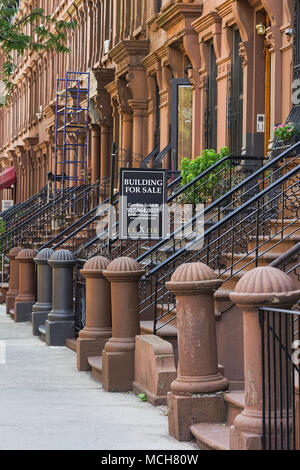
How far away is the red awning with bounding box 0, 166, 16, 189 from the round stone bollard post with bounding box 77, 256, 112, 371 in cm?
3636

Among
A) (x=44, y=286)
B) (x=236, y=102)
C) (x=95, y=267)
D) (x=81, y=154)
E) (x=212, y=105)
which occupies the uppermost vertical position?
(x=81, y=154)

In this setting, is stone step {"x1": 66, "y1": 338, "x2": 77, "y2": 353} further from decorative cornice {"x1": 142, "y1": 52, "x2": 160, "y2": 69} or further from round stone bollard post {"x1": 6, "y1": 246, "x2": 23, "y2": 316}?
decorative cornice {"x1": 142, "y1": 52, "x2": 160, "y2": 69}

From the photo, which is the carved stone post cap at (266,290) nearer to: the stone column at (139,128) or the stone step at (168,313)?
the stone step at (168,313)

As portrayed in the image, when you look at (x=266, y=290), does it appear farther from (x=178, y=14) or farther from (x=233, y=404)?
(x=178, y=14)

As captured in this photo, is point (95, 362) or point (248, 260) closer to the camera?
point (248, 260)

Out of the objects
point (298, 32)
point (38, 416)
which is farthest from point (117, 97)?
point (38, 416)

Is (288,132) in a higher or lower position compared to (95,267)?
higher

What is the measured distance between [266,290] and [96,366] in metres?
5.19

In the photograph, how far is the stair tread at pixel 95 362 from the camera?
39.7 ft

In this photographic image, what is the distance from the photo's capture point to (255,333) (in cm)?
745

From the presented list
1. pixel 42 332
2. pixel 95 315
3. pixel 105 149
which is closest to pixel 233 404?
pixel 95 315

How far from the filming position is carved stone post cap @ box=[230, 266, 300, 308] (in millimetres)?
7297

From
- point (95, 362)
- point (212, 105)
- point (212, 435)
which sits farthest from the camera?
point (212, 105)

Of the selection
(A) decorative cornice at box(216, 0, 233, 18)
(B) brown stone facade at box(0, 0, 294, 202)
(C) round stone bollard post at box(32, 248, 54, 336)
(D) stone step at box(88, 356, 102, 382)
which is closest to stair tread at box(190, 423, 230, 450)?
(D) stone step at box(88, 356, 102, 382)
